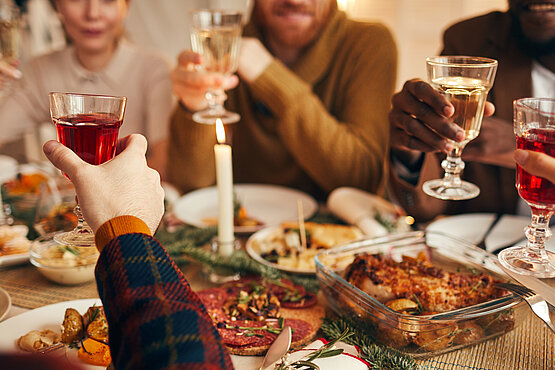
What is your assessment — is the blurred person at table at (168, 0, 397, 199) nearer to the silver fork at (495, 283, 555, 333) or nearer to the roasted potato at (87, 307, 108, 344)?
the roasted potato at (87, 307, 108, 344)

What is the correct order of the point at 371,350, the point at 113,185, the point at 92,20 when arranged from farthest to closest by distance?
1. the point at 92,20
2. the point at 371,350
3. the point at 113,185

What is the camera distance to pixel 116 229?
0.77m

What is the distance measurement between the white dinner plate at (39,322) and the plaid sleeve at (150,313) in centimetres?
28

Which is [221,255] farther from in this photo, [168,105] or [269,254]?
[168,105]

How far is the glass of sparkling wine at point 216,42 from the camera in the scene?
1566 millimetres

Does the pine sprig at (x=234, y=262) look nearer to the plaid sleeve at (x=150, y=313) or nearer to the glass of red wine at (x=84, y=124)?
the glass of red wine at (x=84, y=124)

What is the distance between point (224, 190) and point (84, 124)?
516mm

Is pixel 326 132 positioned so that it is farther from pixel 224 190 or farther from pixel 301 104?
pixel 224 190

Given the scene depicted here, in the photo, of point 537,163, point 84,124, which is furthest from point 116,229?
point 537,163

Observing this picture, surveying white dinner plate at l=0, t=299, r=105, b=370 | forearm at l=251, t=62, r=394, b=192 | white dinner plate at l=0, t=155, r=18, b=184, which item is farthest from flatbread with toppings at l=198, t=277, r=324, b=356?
white dinner plate at l=0, t=155, r=18, b=184

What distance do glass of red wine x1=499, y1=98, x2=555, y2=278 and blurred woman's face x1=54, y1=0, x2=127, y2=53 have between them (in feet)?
8.45

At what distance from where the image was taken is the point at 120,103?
935mm

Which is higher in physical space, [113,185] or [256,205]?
[113,185]

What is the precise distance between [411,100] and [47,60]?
293 cm
